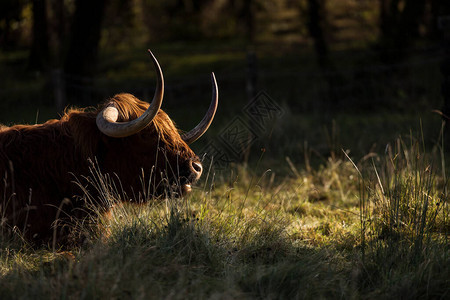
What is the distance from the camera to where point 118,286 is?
273 cm

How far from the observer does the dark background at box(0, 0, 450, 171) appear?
860cm

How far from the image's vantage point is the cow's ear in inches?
148

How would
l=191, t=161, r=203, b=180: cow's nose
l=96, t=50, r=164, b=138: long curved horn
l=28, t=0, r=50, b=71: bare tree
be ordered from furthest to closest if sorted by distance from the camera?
l=28, t=0, r=50, b=71: bare tree → l=191, t=161, r=203, b=180: cow's nose → l=96, t=50, r=164, b=138: long curved horn

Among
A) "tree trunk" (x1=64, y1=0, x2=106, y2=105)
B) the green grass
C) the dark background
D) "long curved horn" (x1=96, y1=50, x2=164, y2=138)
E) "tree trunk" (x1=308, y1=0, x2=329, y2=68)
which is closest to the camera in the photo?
the green grass

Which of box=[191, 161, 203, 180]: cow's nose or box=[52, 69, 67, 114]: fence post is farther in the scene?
box=[52, 69, 67, 114]: fence post

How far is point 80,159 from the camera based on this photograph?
3.78m

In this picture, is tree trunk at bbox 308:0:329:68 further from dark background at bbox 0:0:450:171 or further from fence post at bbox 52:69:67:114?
fence post at bbox 52:69:67:114

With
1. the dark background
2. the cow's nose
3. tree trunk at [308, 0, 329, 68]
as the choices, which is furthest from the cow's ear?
tree trunk at [308, 0, 329, 68]

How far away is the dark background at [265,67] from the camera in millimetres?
8602

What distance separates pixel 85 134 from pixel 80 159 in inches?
7.3

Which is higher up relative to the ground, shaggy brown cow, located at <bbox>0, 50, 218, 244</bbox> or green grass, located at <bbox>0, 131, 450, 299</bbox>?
shaggy brown cow, located at <bbox>0, 50, 218, 244</bbox>

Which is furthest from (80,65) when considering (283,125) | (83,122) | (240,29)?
(240,29)

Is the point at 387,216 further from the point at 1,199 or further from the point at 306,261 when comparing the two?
the point at 1,199

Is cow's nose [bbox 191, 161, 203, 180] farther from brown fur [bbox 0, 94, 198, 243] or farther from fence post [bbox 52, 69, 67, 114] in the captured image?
fence post [bbox 52, 69, 67, 114]
